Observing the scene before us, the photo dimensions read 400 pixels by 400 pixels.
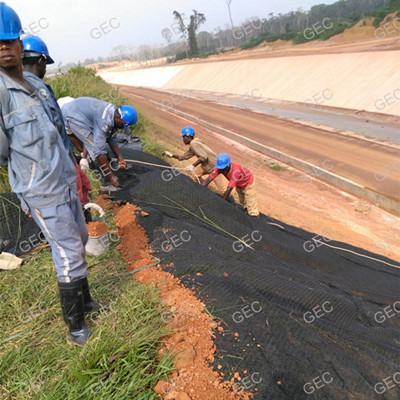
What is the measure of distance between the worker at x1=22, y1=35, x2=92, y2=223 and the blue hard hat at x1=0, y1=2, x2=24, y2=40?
1.40 ft

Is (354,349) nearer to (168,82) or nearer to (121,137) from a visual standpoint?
(121,137)

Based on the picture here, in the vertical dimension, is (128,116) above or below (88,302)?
above

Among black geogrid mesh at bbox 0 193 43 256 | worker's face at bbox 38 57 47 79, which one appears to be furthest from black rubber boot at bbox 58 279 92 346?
worker's face at bbox 38 57 47 79

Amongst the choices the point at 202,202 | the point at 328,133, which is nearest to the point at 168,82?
the point at 328,133

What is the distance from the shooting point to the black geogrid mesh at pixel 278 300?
2393 millimetres

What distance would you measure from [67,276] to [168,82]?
167 feet

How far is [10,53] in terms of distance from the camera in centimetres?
221

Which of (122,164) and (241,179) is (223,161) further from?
(122,164)

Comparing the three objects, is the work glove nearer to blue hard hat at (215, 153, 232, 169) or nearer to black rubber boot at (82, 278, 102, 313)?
→ blue hard hat at (215, 153, 232, 169)

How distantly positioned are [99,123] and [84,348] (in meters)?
3.81

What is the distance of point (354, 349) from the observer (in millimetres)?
2879

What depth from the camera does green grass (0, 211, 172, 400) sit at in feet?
7.13

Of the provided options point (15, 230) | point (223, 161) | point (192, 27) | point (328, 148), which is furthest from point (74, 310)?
point (192, 27)

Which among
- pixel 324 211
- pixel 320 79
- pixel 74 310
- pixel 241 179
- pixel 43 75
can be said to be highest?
pixel 43 75
